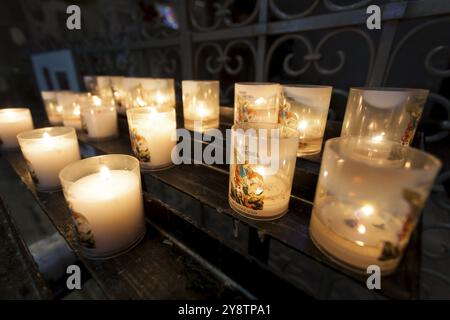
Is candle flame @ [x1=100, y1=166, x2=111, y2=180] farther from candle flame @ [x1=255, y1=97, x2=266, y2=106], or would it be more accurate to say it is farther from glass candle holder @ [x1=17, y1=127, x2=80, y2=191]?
candle flame @ [x1=255, y1=97, x2=266, y2=106]

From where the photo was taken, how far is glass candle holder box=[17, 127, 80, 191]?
68cm

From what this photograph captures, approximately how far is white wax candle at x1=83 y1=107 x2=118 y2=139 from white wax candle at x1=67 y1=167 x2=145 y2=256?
0.42 meters

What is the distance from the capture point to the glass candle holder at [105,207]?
1.59 ft

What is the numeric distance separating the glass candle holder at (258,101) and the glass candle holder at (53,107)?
3.35 ft

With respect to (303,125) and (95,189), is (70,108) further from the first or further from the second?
(303,125)

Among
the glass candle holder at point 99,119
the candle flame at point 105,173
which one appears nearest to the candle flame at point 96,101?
the glass candle holder at point 99,119

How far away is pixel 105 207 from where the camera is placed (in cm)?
49

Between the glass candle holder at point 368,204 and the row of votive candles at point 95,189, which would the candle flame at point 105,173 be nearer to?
the row of votive candles at point 95,189

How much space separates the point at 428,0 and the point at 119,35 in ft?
5.42

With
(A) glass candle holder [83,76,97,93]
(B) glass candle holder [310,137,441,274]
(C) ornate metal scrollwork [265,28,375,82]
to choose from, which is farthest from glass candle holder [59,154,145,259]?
(A) glass candle holder [83,76,97,93]

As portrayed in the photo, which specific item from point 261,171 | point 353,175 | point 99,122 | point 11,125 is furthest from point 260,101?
point 11,125

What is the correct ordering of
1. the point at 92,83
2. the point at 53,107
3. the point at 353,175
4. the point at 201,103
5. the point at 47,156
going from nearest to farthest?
the point at 353,175, the point at 47,156, the point at 201,103, the point at 53,107, the point at 92,83

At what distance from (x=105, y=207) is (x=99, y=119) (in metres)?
0.57

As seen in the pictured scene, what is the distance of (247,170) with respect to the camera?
0.48 metres
